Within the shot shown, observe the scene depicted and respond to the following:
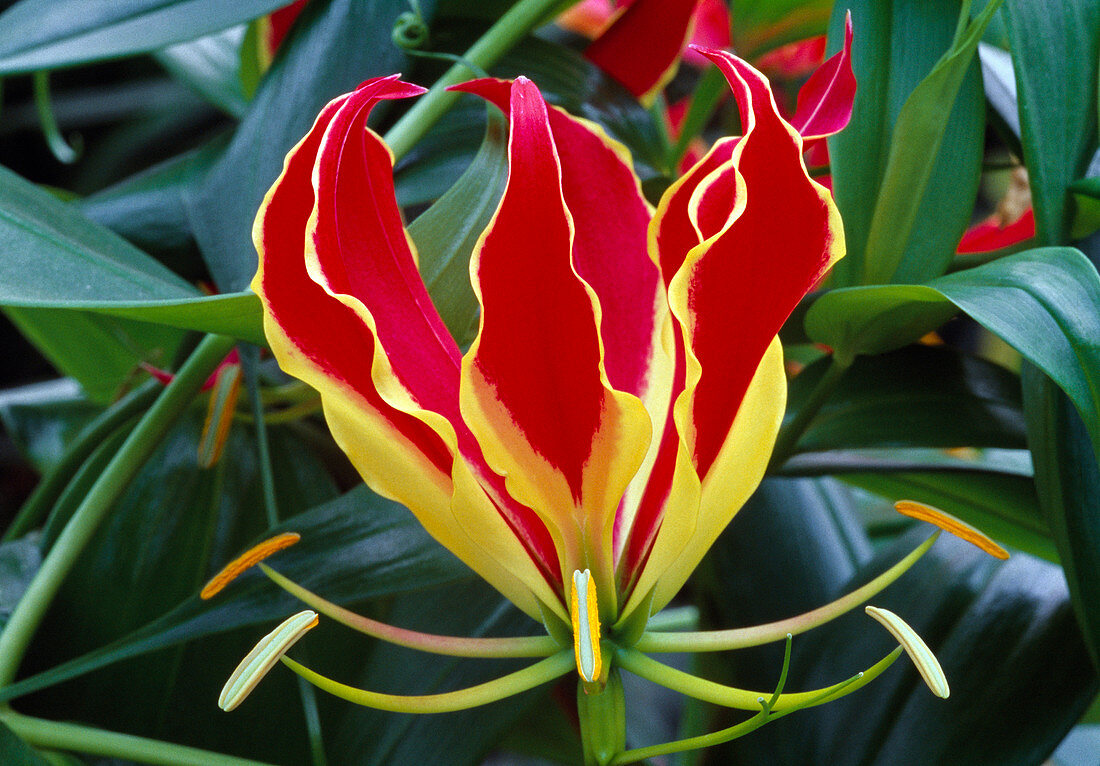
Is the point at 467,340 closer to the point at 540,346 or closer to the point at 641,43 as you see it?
the point at 540,346

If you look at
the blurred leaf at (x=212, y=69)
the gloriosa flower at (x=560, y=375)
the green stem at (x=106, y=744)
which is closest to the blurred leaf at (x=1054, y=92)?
the gloriosa flower at (x=560, y=375)

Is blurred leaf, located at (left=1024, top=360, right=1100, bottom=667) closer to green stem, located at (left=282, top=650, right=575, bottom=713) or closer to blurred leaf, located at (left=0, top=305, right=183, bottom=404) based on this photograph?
green stem, located at (left=282, top=650, right=575, bottom=713)

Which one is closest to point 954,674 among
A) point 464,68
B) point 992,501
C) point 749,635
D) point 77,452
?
point 992,501

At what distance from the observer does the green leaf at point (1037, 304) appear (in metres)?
0.36

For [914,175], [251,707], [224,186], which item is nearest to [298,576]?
[251,707]

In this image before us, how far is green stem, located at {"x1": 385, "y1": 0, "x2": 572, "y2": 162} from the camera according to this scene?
0.55 m

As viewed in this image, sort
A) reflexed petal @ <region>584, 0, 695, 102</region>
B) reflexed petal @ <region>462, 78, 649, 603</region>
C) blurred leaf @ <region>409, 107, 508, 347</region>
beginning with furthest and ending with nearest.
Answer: reflexed petal @ <region>584, 0, 695, 102</region>
blurred leaf @ <region>409, 107, 508, 347</region>
reflexed petal @ <region>462, 78, 649, 603</region>

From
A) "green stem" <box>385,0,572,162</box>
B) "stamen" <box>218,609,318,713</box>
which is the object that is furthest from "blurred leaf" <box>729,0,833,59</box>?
"stamen" <box>218,609,318,713</box>

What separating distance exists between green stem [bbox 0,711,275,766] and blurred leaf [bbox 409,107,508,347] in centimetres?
23

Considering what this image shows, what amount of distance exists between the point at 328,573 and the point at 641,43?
42 centimetres

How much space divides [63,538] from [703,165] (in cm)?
39

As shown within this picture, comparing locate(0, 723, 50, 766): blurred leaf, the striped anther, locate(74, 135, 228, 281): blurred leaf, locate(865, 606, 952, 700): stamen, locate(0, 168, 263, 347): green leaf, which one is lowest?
locate(0, 723, 50, 766): blurred leaf

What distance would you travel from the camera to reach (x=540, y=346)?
35cm

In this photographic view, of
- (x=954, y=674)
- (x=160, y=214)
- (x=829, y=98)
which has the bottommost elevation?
(x=954, y=674)
